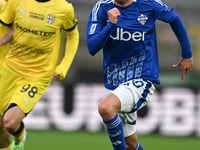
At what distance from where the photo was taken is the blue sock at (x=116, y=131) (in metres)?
5.57

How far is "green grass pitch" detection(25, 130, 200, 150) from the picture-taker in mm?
9703

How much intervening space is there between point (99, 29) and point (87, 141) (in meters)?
4.93

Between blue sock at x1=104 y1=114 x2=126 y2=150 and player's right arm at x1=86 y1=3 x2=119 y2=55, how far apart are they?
0.79m

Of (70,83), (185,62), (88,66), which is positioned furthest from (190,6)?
(185,62)

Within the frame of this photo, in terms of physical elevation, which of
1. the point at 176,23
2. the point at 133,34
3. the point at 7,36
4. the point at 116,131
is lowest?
the point at 116,131

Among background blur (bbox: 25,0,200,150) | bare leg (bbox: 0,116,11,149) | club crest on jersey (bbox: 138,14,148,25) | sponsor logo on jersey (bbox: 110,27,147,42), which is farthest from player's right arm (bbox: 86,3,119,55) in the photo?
background blur (bbox: 25,0,200,150)

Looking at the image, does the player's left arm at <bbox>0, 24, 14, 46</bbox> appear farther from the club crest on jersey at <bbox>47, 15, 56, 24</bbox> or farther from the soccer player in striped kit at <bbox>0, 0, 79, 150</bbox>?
the club crest on jersey at <bbox>47, 15, 56, 24</bbox>

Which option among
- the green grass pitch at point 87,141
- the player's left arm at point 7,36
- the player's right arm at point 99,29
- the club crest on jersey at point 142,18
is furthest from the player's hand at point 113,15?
the green grass pitch at point 87,141

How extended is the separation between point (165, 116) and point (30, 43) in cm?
534

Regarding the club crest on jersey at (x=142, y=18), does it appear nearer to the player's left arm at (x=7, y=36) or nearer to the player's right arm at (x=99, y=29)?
the player's right arm at (x=99, y=29)

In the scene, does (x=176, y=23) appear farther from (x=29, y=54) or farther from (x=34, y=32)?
(x=29, y=54)

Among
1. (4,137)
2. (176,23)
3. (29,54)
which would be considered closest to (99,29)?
(176,23)

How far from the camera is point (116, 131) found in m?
5.64

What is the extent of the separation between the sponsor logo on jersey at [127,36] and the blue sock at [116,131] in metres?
0.90
